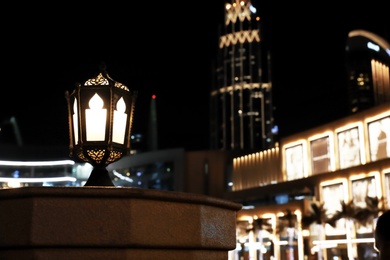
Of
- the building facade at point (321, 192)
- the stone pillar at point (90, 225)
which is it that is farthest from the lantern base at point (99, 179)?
the building facade at point (321, 192)

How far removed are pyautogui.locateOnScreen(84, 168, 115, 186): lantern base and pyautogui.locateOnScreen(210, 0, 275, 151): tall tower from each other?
94336 mm

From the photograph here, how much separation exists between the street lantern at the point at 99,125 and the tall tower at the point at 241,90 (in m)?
94.3

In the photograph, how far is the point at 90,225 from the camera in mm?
2895

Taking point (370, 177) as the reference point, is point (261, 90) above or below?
above

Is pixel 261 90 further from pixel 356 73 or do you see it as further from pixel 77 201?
pixel 77 201

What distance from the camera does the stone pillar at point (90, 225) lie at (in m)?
2.84

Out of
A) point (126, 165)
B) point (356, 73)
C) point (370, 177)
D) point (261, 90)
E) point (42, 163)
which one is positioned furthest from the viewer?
point (356, 73)

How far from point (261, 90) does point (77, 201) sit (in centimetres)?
9708

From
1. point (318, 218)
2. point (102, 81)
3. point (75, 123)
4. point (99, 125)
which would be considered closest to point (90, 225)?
point (99, 125)

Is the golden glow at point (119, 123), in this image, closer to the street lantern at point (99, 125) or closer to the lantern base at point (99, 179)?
the street lantern at point (99, 125)

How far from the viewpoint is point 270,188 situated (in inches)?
1676

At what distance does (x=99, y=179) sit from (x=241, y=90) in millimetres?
Answer: 95991

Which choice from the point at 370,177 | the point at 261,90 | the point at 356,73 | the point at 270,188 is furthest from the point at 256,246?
the point at 356,73

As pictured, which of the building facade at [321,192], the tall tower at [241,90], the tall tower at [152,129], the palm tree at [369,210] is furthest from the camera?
the tall tower at [241,90]
